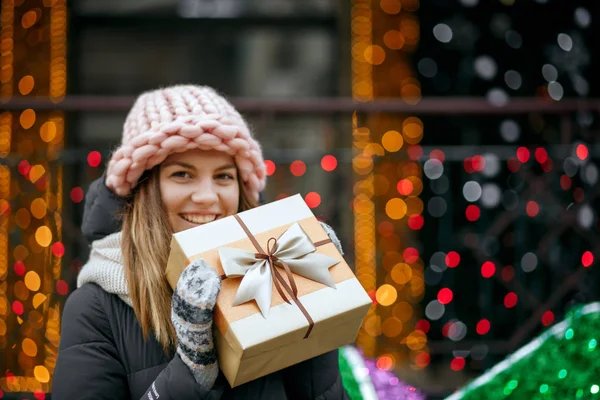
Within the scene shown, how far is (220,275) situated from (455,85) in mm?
3840

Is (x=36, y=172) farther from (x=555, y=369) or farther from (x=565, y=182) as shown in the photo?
(x=565, y=182)

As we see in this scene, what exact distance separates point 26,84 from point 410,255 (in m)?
3.04

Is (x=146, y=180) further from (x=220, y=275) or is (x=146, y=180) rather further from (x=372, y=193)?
(x=372, y=193)

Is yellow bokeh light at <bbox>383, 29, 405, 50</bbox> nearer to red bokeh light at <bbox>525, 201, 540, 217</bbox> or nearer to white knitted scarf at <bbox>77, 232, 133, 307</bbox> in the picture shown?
red bokeh light at <bbox>525, 201, 540, 217</bbox>

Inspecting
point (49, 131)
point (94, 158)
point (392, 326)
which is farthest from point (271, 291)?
point (49, 131)

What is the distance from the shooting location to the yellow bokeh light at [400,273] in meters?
4.57

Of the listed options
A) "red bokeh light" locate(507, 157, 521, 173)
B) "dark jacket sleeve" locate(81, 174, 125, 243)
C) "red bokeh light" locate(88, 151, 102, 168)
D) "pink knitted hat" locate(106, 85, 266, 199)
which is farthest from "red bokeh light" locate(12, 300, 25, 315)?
"red bokeh light" locate(507, 157, 521, 173)

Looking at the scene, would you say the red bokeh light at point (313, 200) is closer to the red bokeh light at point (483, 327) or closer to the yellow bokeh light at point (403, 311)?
the yellow bokeh light at point (403, 311)

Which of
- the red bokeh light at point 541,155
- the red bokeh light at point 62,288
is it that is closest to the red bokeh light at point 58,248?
the red bokeh light at point 62,288

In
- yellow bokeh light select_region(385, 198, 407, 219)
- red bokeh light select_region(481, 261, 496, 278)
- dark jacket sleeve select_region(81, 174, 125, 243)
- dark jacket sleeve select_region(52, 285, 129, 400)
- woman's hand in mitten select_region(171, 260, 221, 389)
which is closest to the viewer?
woman's hand in mitten select_region(171, 260, 221, 389)

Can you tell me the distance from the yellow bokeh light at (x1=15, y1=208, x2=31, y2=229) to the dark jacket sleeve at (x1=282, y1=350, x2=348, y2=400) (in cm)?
266

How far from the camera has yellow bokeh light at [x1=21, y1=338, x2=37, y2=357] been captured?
3.50 metres

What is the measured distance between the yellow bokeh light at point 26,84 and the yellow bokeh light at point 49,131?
31 cm

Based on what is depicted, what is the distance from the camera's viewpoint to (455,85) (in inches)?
190
